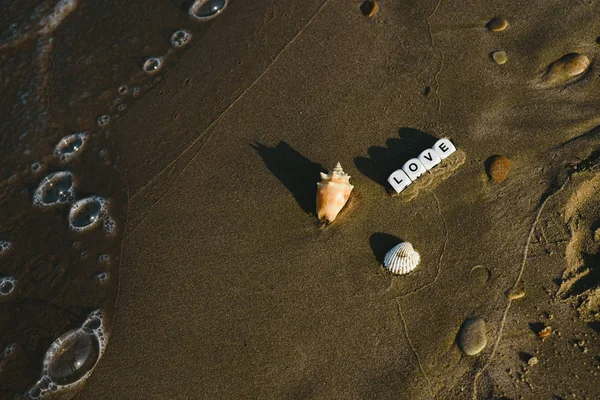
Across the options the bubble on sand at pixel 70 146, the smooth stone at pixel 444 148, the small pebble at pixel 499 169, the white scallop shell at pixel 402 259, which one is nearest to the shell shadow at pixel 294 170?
the white scallop shell at pixel 402 259

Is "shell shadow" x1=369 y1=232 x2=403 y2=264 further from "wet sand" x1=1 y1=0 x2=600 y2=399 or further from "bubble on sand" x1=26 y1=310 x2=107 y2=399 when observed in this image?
"bubble on sand" x1=26 y1=310 x2=107 y2=399

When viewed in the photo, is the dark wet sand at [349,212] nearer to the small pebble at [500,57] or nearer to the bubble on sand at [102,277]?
the small pebble at [500,57]

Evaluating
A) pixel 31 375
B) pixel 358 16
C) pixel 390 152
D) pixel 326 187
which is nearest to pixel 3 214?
pixel 31 375

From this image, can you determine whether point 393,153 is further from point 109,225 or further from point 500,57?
point 109,225

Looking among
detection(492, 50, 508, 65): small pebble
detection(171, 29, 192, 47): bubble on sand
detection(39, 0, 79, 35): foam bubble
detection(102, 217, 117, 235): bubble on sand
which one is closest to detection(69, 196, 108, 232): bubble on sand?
detection(102, 217, 117, 235): bubble on sand

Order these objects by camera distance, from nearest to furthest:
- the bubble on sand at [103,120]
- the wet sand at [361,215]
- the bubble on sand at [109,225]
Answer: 1. the wet sand at [361,215]
2. the bubble on sand at [109,225]
3. the bubble on sand at [103,120]

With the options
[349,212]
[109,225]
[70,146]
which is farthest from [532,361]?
[70,146]
